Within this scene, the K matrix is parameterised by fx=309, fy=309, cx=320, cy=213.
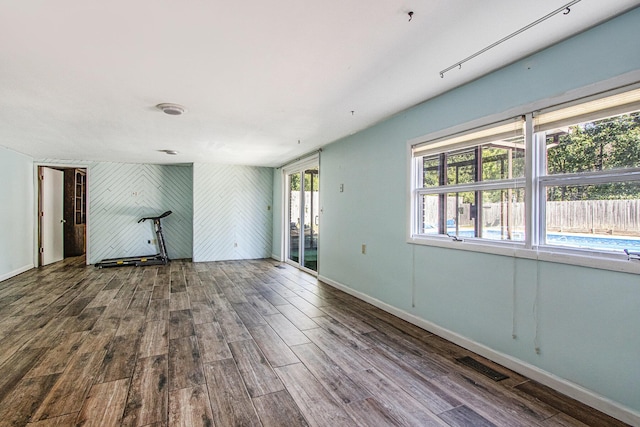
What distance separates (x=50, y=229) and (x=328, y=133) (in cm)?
678

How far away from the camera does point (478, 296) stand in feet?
8.59

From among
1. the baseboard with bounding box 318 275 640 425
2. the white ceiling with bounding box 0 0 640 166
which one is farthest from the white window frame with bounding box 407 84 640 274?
the baseboard with bounding box 318 275 640 425

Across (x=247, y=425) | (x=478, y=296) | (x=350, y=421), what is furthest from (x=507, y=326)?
(x=247, y=425)

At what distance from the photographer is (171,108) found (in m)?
3.21

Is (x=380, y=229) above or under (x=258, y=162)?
under

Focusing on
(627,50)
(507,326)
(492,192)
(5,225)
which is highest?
(627,50)

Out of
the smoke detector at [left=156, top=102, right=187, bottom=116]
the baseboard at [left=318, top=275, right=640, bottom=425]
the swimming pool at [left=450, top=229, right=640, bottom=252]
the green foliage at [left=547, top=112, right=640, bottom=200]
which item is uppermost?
the smoke detector at [left=156, top=102, right=187, bottom=116]

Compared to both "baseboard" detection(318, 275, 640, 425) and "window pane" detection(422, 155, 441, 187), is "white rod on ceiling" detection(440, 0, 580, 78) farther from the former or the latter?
"baseboard" detection(318, 275, 640, 425)

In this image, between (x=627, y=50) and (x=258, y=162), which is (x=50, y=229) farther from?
(x=627, y=50)

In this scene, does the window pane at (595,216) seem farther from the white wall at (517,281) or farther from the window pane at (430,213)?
the window pane at (430,213)

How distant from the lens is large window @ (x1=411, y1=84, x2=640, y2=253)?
187 centimetres

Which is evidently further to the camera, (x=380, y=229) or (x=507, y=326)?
(x=380, y=229)

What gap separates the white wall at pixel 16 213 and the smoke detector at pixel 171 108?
13.4 feet

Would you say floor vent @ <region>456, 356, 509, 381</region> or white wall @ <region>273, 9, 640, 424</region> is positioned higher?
white wall @ <region>273, 9, 640, 424</region>
